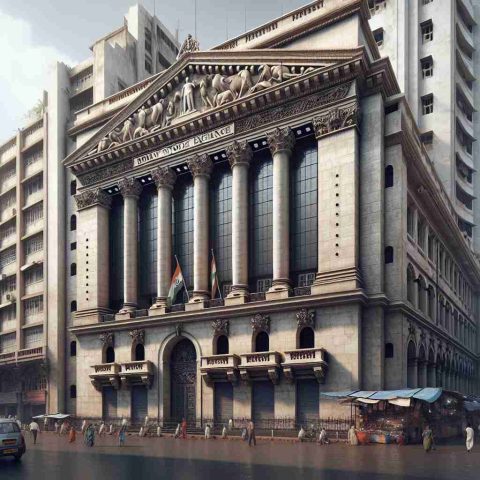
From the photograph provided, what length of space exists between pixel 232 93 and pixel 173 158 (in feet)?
27.7

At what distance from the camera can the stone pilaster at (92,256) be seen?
58.1 metres

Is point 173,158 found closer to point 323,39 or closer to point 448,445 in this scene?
point 323,39

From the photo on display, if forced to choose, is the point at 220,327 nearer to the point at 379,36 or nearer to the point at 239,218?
the point at 239,218

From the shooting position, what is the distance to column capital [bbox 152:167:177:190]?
54594 millimetres

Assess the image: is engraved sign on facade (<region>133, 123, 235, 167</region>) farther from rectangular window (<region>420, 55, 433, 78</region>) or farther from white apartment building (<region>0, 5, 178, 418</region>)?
rectangular window (<region>420, 55, 433, 78</region>)

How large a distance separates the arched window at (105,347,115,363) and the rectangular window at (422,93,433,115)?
5297 cm

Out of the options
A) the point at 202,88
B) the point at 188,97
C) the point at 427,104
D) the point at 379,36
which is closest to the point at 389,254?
the point at 202,88

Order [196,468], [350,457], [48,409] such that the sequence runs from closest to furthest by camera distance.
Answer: [196,468] < [350,457] < [48,409]

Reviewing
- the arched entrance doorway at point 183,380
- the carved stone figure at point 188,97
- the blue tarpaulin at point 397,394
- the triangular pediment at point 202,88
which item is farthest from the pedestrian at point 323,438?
the carved stone figure at point 188,97

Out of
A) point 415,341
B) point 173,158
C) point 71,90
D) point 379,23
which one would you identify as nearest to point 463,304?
point 415,341

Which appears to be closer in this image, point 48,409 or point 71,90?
point 48,409

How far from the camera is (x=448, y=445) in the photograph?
39.8m

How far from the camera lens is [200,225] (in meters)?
Result: 51.4

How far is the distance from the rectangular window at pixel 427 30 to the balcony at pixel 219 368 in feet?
188
